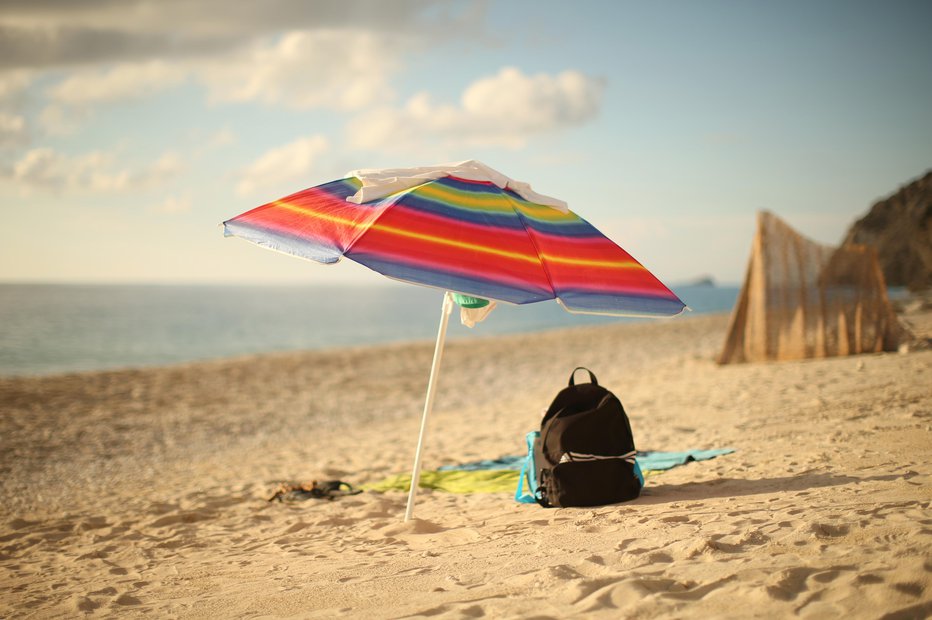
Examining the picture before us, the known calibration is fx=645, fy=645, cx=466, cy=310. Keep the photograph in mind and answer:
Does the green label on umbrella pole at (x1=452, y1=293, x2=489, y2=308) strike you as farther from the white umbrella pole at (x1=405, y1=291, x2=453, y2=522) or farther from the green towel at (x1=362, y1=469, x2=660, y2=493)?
the green towel at (x1=362, y1=469, x2=660, y2=493)

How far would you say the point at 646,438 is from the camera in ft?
21.5

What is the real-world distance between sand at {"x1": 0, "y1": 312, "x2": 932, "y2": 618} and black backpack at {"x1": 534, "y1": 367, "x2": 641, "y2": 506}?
134 millimetres

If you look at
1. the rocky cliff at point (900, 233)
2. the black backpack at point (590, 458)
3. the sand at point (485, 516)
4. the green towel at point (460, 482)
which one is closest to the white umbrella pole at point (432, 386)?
the sand at point (485, 516)

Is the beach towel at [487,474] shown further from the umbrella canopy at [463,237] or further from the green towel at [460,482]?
the umbrella canopy at [463,237]

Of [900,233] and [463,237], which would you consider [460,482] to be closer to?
[463,237]

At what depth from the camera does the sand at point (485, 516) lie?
258cm

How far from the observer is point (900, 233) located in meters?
32.5

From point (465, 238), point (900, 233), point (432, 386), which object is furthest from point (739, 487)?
point (900, 233)

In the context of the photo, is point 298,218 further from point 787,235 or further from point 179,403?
point 179,403

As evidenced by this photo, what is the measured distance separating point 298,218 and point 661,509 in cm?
267

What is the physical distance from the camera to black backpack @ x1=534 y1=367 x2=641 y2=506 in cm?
404

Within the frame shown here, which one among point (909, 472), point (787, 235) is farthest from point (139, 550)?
point (787, 235)

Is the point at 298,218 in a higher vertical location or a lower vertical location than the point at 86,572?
higher

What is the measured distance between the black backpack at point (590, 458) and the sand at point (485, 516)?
134mm
